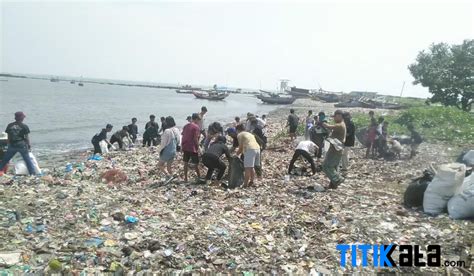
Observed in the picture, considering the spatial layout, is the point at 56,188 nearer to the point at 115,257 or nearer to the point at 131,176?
the point at 131,176

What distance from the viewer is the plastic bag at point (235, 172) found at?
7.74 m

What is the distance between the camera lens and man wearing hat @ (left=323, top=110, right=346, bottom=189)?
7.19 metres

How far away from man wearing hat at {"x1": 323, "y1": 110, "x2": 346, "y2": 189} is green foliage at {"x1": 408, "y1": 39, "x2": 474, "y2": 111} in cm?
2402

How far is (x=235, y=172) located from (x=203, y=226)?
262 cm

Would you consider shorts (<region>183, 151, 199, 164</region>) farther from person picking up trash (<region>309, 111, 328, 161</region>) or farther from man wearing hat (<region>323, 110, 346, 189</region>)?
person picking up trash (<region>309, 111, 328, 161</region>)

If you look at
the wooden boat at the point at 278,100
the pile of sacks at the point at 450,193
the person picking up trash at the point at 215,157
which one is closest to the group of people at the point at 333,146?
the pile of sacks at the point at 450,193

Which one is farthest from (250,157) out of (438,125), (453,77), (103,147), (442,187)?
(453,77)

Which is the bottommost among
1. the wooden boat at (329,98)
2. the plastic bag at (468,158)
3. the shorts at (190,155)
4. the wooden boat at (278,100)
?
the shorts at (190,155)

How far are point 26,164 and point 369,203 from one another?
7.77 meters

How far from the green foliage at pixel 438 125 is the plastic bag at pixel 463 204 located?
8946mm

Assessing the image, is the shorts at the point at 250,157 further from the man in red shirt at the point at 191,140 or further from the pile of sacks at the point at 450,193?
the pile of sacks at the point at 450,193

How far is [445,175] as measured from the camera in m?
5.54

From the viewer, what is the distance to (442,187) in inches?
220

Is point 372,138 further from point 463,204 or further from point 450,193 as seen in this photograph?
point 463,204
